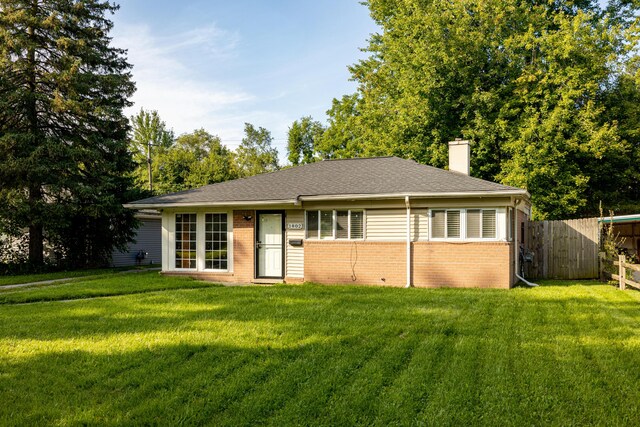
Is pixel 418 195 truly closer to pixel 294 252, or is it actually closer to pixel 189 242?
pixel 294 252

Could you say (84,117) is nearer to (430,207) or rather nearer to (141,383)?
(430,207)

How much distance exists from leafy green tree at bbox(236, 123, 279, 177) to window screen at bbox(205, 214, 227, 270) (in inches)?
1284

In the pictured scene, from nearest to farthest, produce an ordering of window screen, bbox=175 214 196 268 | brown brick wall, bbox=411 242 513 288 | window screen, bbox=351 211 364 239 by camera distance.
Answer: brown brick wall, bbox=411 242 513 288
window screen, bbox=351 211 364 239
window screen, bbox=175 214 196 268

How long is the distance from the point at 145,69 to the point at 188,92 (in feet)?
9.50

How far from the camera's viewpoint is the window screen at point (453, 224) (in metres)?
12.0

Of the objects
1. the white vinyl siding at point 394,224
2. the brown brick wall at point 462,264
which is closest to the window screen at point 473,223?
the brown brick wall at point 462,264

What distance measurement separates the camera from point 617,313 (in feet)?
26.8

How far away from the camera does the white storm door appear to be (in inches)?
541

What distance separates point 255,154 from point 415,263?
4014cm

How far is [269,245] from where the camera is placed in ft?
45.4

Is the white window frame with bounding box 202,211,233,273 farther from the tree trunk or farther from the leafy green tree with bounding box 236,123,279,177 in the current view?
the leafy green tree with bounding box 236,123,279,177

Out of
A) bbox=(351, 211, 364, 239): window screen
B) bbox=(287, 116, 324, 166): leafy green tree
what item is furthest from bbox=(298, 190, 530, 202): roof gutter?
bbox=(287, 116, 324, 166): leafy green tree

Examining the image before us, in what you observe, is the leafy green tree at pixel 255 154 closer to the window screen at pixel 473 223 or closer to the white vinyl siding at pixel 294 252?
the white vinyl siding at pixel 294 252

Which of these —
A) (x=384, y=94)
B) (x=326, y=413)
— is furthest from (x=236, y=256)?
(x=384, y=94)
